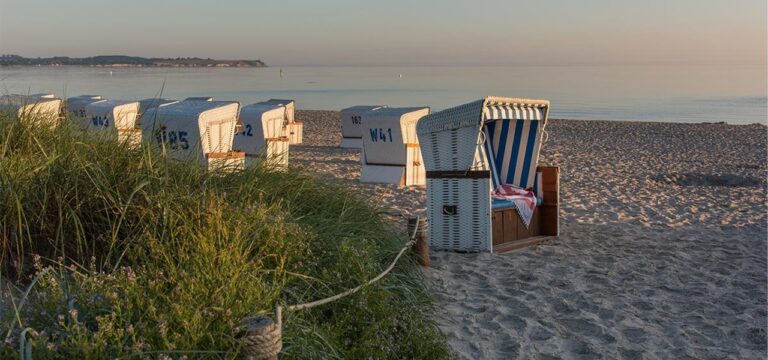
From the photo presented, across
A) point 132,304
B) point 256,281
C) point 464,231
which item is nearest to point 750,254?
point 464,231

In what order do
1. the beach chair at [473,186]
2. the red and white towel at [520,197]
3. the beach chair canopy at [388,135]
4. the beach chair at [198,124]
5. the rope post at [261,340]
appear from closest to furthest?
the rope post at [261,340] → the beach chair at [473,186] → the red and white towel at [520,197] → the beach chair at [198,124] → the beach chair canopy at [388,135]

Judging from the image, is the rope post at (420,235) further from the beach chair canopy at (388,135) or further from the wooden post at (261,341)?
the beach chair canopy at (388,135)

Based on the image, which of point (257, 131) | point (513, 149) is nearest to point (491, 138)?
point (513, 149)

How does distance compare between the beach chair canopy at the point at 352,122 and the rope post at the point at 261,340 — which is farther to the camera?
the beach chair canopy at the point at 352,122

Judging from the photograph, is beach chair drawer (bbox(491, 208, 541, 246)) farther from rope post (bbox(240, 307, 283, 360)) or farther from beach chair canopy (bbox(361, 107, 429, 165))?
rope post (bbox(240, 307, 283, 360))

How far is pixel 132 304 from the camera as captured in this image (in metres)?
2.91

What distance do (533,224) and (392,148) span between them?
A: 412cm

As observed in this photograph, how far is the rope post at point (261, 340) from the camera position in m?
2.72

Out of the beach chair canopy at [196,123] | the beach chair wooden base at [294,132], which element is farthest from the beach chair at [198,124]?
the beach chair wooden base at [294,132]

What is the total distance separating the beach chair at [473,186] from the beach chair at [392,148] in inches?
138

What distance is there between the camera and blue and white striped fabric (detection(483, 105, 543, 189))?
754cm

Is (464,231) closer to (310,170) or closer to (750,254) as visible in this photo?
(310,170)

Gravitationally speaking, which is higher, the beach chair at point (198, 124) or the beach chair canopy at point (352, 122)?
the beach chair at point (198, 124)

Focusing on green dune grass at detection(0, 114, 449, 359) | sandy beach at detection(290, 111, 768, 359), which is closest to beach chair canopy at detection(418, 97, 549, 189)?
sandy beach at detection(290, 111, 768, 359)
